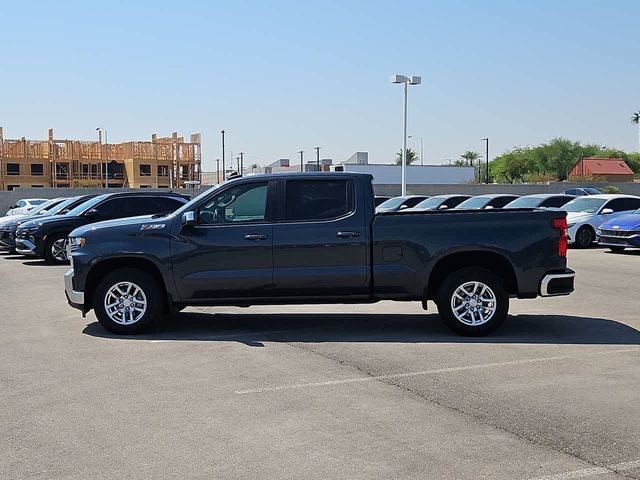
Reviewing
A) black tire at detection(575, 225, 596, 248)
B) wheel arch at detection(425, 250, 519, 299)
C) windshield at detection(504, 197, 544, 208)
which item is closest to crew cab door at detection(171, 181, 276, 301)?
wheel arch at detection(425, 250, 519, 299)

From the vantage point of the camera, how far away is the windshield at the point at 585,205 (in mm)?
23953

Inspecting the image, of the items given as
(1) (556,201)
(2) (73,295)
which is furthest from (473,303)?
(1) (556,201)

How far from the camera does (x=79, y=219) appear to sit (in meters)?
20.0

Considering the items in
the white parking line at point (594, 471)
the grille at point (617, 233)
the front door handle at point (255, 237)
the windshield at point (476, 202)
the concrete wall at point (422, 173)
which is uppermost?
the concrete wall at point (422, 173)

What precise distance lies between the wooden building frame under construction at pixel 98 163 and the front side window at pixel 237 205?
240 ft

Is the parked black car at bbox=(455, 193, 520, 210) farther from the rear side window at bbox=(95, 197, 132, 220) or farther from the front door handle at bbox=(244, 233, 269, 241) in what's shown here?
the front door handle at bbox=(244, 233, 269, 241)

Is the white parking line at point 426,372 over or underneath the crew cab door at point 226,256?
underneath

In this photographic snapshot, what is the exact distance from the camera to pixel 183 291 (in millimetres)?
9836

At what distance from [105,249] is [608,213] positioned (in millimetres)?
17553

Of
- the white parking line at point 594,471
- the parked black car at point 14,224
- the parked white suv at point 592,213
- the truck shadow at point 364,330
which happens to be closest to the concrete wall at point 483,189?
the parked white suv at point 592,213

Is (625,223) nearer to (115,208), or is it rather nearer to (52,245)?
(115,208)

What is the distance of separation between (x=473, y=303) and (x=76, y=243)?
4.91 metres

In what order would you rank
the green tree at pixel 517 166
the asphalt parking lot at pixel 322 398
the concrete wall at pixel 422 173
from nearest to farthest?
the asphalt parking lot at pixel 322 398 < the concrete wall at pixel 422 173 < the green tree at pixel 517 166

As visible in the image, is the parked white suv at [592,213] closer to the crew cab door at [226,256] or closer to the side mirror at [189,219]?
the crew cab door at [226,256]
